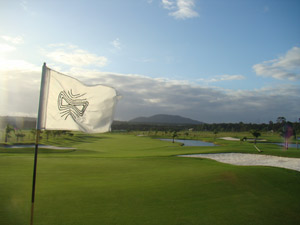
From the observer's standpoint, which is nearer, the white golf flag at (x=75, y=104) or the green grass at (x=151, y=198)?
the white golf flag at (x=75, y=104)

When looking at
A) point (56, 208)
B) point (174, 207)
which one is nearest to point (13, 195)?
point (56, 208)

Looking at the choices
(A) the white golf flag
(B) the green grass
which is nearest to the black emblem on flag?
(A) the white golf flag

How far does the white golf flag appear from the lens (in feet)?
21.2

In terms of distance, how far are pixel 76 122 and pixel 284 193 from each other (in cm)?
892

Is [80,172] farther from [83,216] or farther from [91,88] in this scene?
[91,88]

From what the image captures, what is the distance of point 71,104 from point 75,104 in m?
0.11

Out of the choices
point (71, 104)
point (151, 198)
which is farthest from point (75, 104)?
point (151, 198)

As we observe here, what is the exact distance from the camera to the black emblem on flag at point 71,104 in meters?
6.55

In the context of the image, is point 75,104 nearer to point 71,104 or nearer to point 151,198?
point 71,104

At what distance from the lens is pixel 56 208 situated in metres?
7.26

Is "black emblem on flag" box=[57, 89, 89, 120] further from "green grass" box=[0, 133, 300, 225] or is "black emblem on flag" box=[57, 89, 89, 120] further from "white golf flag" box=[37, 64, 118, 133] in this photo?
"green grass" box=[0, 133, 300, 225]

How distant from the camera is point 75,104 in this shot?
659 centimetres

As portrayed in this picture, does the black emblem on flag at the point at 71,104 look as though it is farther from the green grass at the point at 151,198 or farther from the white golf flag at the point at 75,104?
the green grass at the point at 151,198

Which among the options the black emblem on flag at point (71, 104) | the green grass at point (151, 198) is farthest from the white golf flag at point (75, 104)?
the green grass at point (151, 198)
